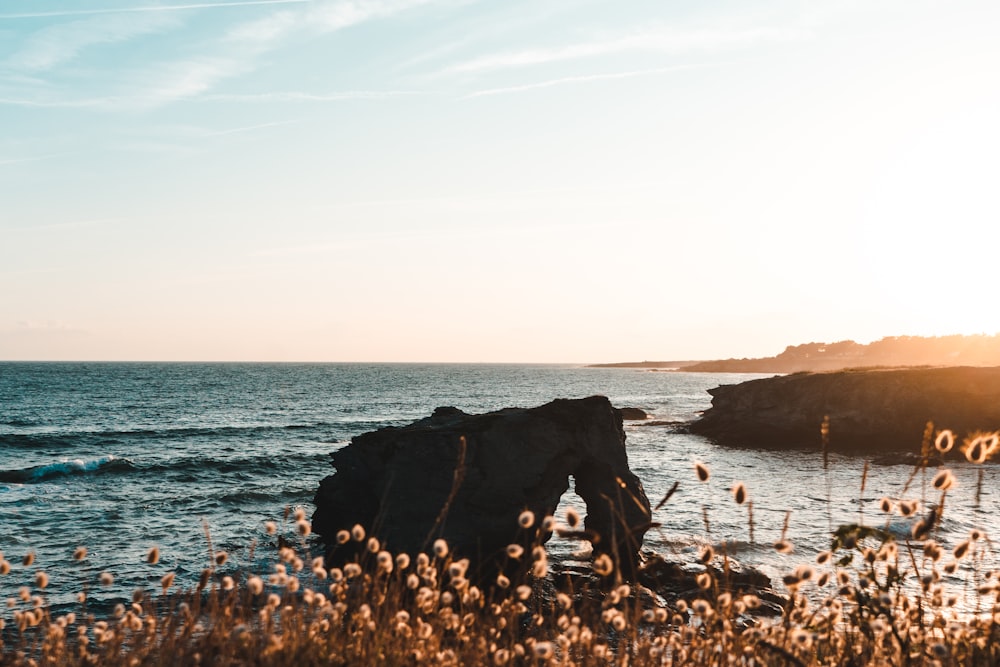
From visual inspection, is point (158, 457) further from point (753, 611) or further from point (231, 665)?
point (231, 665)

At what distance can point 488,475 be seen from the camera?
18.8 metres

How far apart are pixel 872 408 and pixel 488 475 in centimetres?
3953

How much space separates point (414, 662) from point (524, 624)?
10.3 meters

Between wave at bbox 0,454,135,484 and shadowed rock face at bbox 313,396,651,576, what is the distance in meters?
22.6

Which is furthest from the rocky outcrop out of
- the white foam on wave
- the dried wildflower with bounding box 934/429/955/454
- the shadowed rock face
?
the dried wildflower with bounding box 934/429/955/454

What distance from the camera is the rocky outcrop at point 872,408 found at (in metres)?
47.7

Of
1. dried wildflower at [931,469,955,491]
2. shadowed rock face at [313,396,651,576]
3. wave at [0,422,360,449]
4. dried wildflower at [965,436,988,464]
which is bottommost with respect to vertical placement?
wave at [0,422,360,449]

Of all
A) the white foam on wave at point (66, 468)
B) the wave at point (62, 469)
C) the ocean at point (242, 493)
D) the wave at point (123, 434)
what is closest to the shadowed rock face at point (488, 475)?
Result: the ocean at point (242, 493)

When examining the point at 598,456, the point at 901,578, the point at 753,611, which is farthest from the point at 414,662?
the point at 598,456

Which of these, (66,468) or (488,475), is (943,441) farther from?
(66,468)

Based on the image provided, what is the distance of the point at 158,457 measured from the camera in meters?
43.2

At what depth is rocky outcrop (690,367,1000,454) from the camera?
47.7 metres

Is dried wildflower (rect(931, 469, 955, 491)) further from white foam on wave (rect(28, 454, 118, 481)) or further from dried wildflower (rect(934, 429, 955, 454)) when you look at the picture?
white foam on wave (rect(28, 454, 118, 481))

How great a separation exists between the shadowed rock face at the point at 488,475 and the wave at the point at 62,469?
2255 cm
